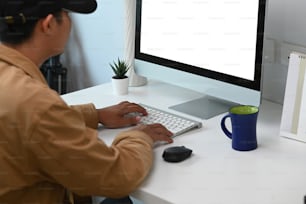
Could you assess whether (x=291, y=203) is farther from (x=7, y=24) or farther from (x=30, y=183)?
(x=7, y=24)

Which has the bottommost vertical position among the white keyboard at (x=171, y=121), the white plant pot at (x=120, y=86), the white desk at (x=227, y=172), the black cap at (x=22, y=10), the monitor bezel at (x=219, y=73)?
the white desk at (x=227, y=172)

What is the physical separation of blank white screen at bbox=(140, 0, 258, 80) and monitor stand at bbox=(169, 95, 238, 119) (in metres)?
0.15

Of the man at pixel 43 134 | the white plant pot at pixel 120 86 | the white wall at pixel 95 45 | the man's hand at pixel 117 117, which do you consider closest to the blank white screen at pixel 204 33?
the white plant pot at pixel 120 86

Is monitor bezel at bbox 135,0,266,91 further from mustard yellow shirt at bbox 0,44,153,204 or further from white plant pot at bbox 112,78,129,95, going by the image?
mustard yellow shirt at bbox 0,44,153,204

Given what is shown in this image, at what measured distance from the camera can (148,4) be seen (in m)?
1.87

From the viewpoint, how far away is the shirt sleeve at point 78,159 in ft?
3.88

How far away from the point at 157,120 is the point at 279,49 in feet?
1.51

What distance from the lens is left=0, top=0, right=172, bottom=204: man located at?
1183mm

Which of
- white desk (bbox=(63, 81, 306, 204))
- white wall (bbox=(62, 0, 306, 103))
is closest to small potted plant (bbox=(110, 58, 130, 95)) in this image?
white desk (bbox=(63, 81, 306, 204))

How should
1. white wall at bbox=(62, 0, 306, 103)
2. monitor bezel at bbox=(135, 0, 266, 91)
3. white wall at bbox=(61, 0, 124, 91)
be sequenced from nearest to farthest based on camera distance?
1. monitor bezel at bbox=(135, 0, 266, 91)
2. white wall at bbox=(62, 0, 306, 103)
3. white wall at bbox=(61, 0, 124, 91)

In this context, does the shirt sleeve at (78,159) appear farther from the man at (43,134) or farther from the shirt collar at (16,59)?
the shirt collar at (16,59)

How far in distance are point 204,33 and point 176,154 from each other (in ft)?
1.40

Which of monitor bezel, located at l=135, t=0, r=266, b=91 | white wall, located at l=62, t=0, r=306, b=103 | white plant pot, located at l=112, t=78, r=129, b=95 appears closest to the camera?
monitor bezel, located at l=135, t=0, r=266, b=91

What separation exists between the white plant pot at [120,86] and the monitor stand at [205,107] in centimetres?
20
